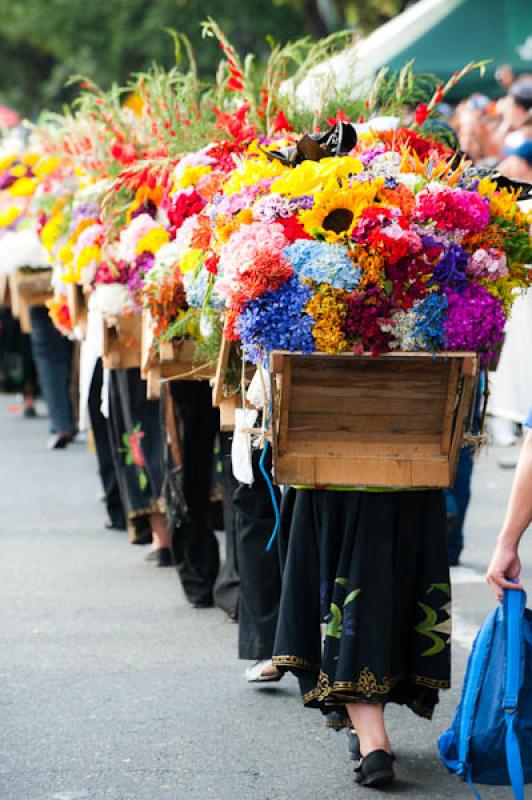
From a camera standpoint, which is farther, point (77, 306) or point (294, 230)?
point (77, 306)

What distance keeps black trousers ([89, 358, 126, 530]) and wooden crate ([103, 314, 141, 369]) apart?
1.19 meters

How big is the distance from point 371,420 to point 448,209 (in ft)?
2.25

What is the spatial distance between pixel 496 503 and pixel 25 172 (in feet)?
13.1

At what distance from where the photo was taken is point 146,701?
19.0 ft

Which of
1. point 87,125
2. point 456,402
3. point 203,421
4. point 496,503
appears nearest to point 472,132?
point 496,503

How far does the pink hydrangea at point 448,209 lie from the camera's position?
471 centimetres

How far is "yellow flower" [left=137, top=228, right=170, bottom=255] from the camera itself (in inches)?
262

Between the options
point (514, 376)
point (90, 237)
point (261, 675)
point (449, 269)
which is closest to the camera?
point (449, 269)

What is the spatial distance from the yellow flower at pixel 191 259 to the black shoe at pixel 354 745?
1.64 m

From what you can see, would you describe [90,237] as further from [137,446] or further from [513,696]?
[513,696]

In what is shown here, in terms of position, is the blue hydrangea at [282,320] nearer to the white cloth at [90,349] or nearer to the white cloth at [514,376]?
the white cloth at [90,349]

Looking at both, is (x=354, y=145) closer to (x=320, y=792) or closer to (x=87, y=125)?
(x=320, y=792)

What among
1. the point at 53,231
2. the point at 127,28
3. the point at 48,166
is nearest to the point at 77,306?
the point at 53,231

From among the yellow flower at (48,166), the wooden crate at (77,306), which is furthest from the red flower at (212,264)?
the yellow flower at (48,166)
